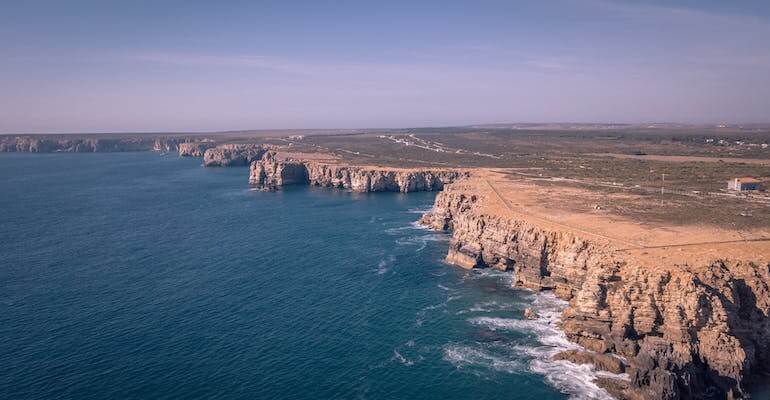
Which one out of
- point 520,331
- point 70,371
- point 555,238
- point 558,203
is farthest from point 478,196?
point 70,371

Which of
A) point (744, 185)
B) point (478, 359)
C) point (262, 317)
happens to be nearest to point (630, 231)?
point (478, 359)

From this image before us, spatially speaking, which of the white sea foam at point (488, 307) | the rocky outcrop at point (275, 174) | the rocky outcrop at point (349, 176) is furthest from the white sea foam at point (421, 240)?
the rocky outcrop at point (275, 174)

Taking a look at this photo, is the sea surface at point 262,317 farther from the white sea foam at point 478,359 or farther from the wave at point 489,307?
the wave at point 489,307

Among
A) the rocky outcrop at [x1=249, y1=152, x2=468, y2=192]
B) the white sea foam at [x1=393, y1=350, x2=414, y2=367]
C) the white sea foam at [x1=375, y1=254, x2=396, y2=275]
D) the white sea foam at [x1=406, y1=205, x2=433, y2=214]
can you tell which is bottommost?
the white sea foam at [x1=393, y1=350, x2=414, y2=367]

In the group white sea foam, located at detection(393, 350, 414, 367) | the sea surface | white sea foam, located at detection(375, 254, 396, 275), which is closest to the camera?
the sea surface

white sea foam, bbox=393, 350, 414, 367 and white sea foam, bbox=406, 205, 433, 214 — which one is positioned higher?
white sea foam, bbox=406, 205, 433, 214

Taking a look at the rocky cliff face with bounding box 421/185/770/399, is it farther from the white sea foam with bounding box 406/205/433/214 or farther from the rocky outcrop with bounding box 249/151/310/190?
the rocky outcrop with bounding box 249/151/310/190

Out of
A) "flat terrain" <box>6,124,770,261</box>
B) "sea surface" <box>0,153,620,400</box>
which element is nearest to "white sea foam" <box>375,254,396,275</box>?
"sea surface" <box>0,153,620,400</box>
